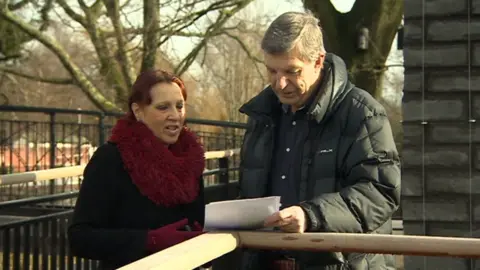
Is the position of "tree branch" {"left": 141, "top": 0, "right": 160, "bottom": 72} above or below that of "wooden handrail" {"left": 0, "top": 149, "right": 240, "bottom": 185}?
above

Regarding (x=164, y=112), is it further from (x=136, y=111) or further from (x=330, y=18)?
(x=330, y=18)

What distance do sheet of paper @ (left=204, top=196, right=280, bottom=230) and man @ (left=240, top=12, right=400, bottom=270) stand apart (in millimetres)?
100

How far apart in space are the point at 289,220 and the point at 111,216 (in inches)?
29.1

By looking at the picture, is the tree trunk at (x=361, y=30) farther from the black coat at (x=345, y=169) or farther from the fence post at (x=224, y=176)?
the black coat at (x=345, y=169)

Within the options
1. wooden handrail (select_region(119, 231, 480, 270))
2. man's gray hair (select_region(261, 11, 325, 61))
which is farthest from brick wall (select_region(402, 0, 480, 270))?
wooden handrail (select_region(119, 231, 480, 270))

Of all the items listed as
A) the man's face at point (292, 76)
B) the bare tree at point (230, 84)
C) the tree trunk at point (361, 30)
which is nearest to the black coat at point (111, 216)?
the man's face at point (292, 76)

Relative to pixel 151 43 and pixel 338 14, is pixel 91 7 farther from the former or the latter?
pixel 338 14

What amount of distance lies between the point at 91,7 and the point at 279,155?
41.3 ft

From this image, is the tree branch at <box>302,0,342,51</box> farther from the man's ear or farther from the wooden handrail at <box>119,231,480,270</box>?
the wooden handrail at <box>119,231,480,270</box>

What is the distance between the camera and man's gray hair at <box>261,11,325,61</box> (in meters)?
2.33

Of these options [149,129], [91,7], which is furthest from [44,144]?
[149,129]

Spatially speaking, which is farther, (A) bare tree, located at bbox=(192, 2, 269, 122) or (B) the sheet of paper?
(A) bare tree, located at bbox=(192, 2, 269, 122)

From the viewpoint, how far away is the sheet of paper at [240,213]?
2148mm

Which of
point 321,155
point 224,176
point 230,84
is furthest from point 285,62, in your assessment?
point 230,84
